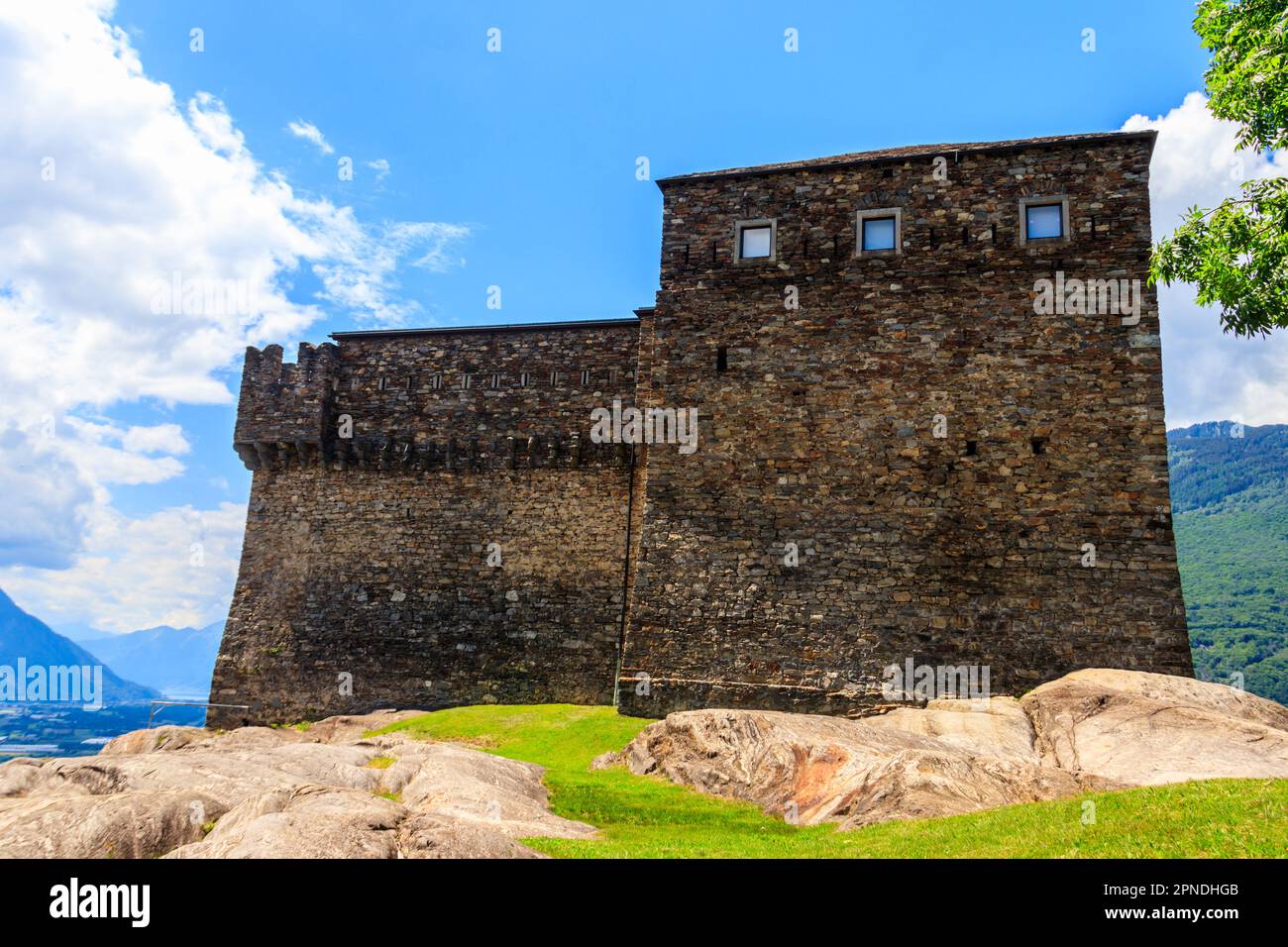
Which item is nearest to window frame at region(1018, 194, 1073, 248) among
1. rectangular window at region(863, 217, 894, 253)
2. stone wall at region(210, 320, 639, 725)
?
rectangular window at region(863, 217, 894, 253)

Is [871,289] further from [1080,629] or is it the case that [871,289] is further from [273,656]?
[273,656]

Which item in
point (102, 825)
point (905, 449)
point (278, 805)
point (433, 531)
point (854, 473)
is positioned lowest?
point (278, 805)

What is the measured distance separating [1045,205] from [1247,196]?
7.14 metres

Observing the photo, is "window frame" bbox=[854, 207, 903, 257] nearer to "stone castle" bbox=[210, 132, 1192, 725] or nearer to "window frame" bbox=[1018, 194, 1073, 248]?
"stone castle" bbox=[210, 132, 1192, 725]

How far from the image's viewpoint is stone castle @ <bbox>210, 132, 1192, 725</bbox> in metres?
18.9

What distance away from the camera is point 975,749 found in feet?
47.3

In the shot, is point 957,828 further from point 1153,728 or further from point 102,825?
point 102,825

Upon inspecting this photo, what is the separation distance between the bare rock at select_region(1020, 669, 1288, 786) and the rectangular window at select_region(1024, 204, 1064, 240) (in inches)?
399

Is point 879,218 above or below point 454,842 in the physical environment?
above

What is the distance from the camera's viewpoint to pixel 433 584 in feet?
85.8

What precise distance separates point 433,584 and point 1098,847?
69.0 feet

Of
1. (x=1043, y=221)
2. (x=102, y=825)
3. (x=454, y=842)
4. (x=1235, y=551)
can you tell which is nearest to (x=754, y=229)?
(x=1043, y=221)

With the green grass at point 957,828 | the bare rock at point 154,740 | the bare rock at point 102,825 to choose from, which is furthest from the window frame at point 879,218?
the bare rock at point 154,740
